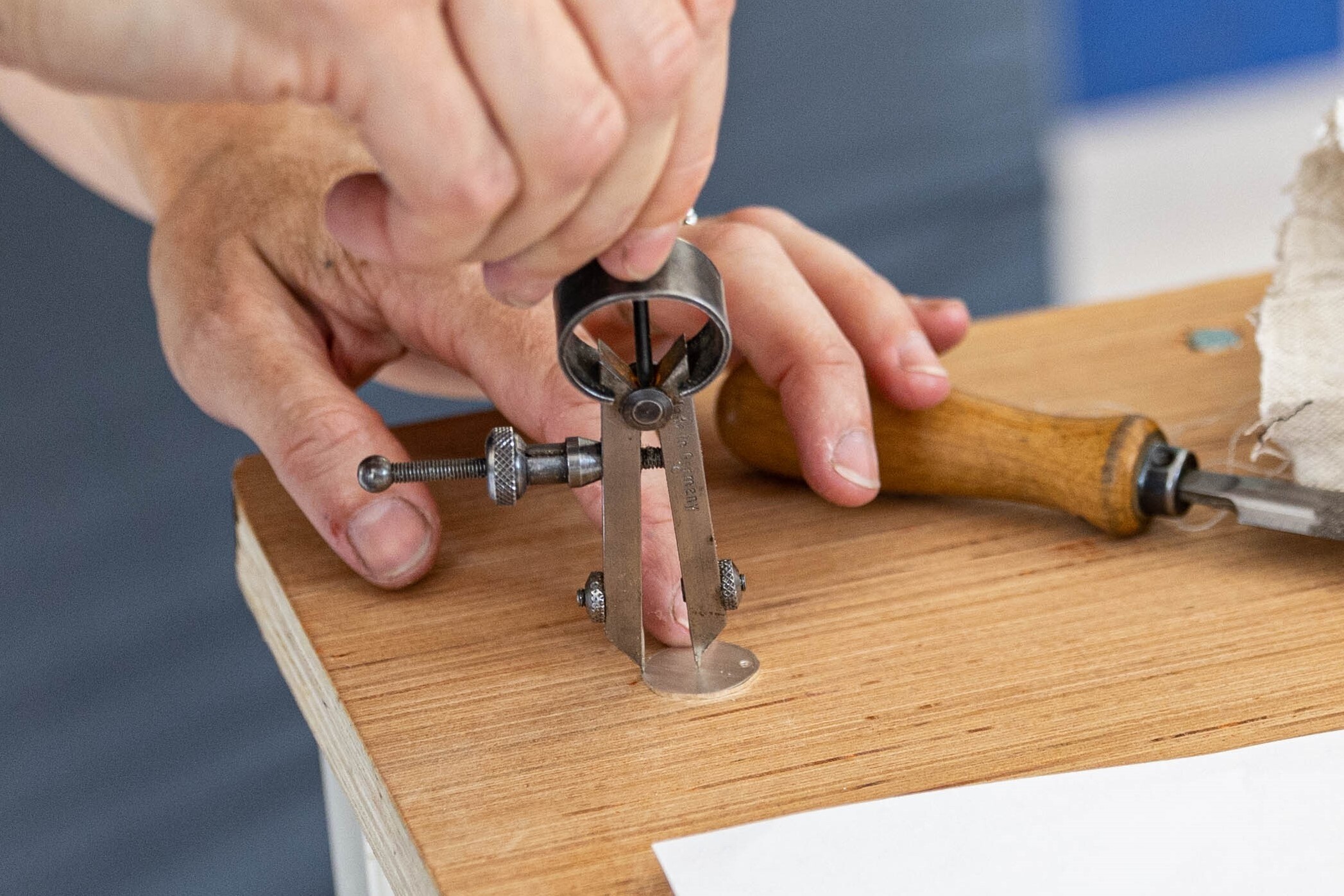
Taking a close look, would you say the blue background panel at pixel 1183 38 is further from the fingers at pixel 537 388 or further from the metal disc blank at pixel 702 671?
the metal disc blank at pixel 702 671

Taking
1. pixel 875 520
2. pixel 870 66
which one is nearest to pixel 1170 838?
pixel 875 520

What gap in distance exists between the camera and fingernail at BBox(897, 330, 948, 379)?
726 millimetres

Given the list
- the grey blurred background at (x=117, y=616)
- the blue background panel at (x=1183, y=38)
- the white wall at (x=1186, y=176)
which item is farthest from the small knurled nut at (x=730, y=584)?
the blue background panel at (x=1183, y=38)

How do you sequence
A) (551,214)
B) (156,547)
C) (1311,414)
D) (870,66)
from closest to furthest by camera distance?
1. (551,214)
2. (1311,414)
3. (156,547)
4. (870,66)

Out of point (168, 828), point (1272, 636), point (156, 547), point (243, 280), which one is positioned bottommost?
point (168, 828)

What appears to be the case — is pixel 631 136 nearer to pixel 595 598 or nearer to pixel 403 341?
pixel 595 598

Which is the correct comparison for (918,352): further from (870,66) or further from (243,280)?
(870,66)

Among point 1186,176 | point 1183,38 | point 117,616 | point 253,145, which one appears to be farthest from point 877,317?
point 1186,176

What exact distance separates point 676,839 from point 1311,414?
43 cm

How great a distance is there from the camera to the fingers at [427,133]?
41 centimetres

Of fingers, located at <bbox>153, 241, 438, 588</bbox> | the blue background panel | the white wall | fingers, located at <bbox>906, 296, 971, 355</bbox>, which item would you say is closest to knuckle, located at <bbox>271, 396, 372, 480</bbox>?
fingers, located at <bbox>153, 241, 438, 588</bbox>

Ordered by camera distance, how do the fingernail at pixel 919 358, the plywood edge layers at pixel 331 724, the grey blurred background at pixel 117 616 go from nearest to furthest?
the plywood edge layers at pixel 331 724, the fingernail at pixel 919 358, the grey blurred background at pixel 117 616

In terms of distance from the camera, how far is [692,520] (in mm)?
560

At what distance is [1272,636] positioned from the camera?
1.89 feet
